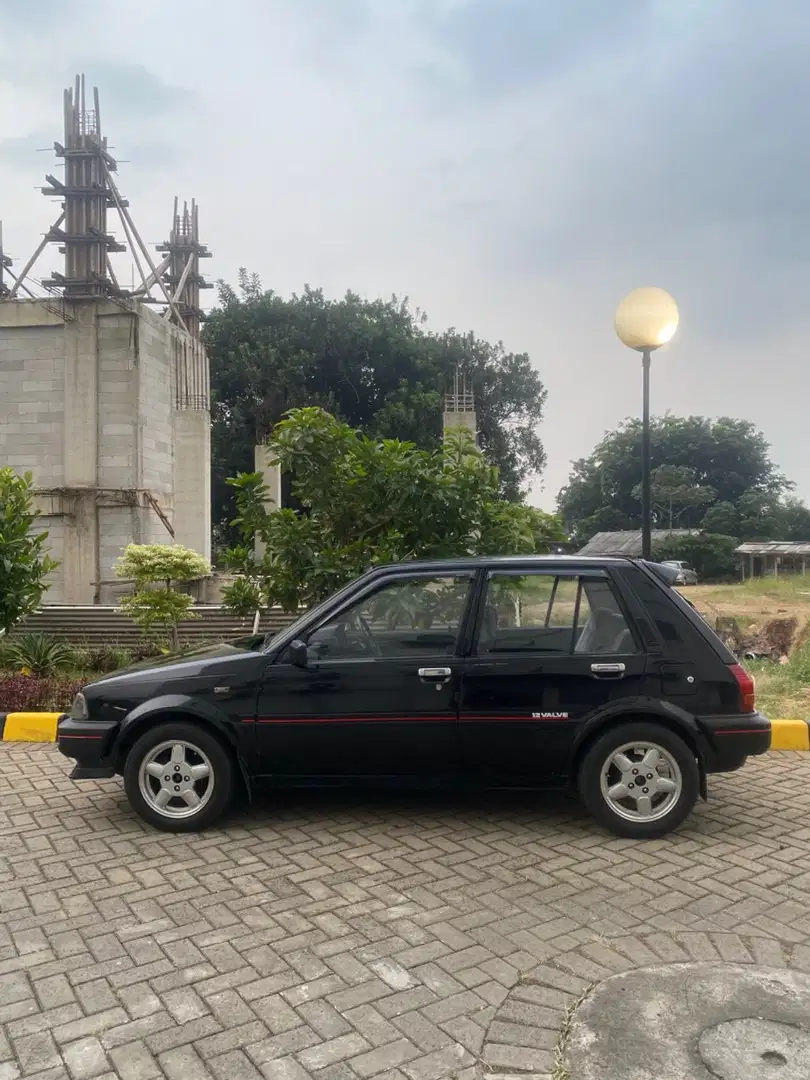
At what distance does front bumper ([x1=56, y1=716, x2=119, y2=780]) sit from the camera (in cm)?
482

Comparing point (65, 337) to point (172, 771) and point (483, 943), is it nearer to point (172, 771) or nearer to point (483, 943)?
point (172, 771)

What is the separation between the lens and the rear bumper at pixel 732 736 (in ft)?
15.0

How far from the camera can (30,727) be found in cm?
730

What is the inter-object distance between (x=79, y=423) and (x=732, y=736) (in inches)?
665

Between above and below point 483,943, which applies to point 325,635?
above

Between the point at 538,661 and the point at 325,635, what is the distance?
1.25 metres

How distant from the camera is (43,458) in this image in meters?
18.4

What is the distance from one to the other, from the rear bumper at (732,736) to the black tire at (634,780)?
0.14 m

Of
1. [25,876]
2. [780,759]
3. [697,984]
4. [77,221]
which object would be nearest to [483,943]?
[697,984]

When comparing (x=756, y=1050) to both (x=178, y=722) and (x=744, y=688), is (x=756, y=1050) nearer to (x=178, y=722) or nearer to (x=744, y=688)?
(x=744, y=688)

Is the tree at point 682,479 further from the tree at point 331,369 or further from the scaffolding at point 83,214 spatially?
the scaffolding at point 83,214

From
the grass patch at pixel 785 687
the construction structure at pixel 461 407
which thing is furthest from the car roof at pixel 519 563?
the grass patch at pixel 785 687

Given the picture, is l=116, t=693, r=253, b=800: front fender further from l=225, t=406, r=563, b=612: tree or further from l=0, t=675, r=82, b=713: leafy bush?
l=0, t=675, r=82, b=713: leafy bush

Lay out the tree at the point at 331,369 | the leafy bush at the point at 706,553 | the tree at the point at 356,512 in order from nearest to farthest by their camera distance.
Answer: the tree at the point at 356,512 → the tree at the point at 331,369 → the leafy bush at the point at 706,553
